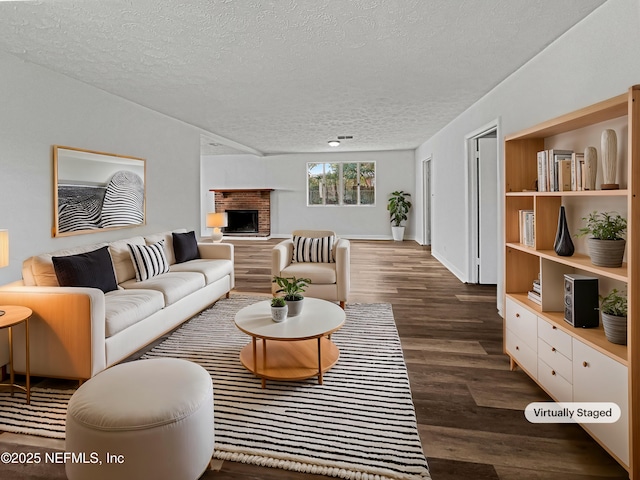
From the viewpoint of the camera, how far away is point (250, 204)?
35.9 feet

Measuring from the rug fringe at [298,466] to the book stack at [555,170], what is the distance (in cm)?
186

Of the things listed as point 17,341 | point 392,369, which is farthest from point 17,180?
point 392,369

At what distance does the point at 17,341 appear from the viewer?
2.51 m

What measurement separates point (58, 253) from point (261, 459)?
249cm

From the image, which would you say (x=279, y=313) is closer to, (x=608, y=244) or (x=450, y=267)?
(x=608, y=244)

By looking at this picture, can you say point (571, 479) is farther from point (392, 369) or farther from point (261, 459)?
point (261, 459)

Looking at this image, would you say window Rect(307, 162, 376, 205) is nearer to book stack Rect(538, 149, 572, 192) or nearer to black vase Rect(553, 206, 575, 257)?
book stack Rect(538, 149, 572, 192)

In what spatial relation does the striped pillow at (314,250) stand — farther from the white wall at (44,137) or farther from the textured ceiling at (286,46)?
the white wall at (44,137)

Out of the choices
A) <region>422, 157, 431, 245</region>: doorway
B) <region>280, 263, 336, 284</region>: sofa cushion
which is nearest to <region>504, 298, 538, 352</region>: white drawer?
<region>280, 263, 336, 284</region>: sofa cushion

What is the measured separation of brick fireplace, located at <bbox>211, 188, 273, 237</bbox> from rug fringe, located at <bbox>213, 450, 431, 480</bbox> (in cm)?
929

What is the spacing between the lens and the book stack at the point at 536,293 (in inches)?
99.1

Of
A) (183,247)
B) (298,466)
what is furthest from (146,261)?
(298,466)

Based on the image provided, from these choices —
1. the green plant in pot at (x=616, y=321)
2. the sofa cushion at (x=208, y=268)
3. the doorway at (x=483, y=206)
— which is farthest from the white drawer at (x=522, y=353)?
the sofa cushion at (x=208, y=268)

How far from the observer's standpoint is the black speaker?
209 centimetres
